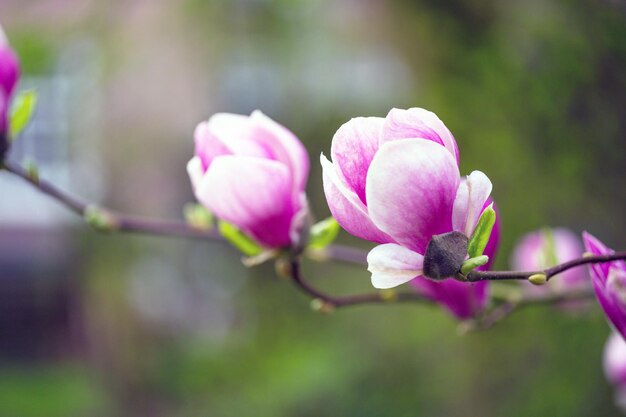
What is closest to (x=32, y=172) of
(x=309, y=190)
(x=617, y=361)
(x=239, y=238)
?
(x=239, y=238)

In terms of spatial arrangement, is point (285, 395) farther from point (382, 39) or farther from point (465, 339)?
point (382, 39)

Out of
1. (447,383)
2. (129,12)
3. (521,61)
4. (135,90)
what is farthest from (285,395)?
(129,12)

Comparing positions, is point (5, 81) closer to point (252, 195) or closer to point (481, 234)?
point (252, 195)

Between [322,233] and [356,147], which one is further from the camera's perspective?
[322,233]

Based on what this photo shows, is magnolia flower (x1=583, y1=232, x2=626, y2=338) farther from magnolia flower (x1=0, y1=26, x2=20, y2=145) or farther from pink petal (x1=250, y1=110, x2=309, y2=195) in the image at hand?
magnolia flower (x1=0, y1=26, x2=20, y2=145)

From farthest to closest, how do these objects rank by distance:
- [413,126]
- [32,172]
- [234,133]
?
[32,172] → [234,133] → [413,126]

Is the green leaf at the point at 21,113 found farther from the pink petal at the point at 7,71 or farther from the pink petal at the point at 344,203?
the pink petal at the point at 344,203

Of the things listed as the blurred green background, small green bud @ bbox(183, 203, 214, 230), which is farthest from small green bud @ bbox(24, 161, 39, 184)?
the blurred green background
